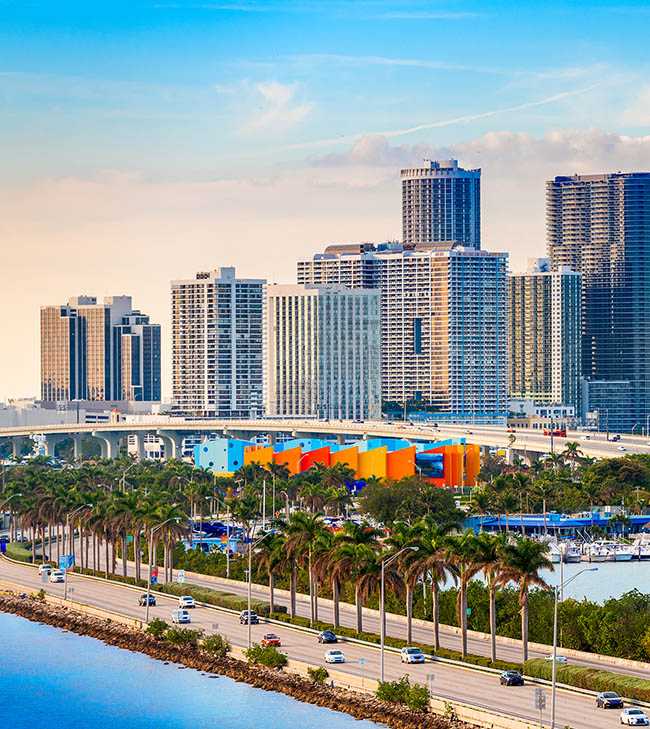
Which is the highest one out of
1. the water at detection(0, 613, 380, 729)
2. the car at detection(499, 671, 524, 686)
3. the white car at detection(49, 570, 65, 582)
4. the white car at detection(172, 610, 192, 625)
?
the car at detection(499, 671, 524, 686)

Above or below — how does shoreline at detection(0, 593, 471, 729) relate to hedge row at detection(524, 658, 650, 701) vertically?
below

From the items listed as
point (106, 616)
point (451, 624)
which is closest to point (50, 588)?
point (106, 616)

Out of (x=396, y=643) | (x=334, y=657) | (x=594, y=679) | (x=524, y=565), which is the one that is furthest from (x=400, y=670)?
(x=594, y=679)

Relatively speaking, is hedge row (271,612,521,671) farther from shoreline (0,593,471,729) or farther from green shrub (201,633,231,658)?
shoreline (0,593,471,729)

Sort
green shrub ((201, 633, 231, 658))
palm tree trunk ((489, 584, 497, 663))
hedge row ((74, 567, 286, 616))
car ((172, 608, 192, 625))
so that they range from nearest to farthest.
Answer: palm tree trunk ((489, 584, 497, 663))
green shrub ((201, 633, 231, 658))
car ((172, 608, 192, 625))
hedge row ((74, 567, 286, 616))

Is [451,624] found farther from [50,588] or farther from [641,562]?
[641,562]

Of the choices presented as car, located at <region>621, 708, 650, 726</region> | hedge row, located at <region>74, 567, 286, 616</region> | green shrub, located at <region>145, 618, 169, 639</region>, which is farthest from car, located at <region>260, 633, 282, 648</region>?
car, located at <region>621, 708, 650, 726</region>
